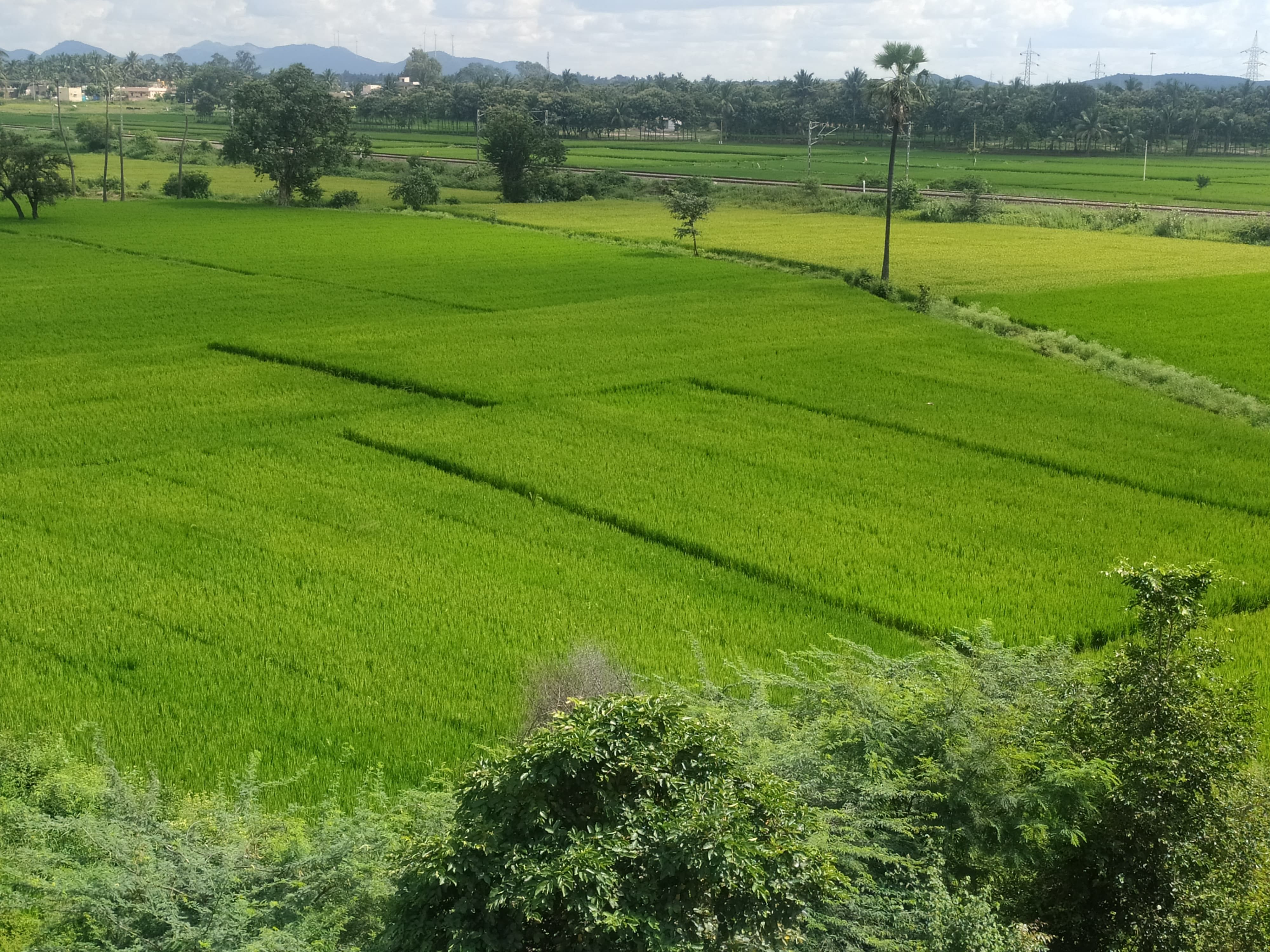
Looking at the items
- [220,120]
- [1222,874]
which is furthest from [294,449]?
[220,120]

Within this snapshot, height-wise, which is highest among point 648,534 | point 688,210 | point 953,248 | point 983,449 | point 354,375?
point 688,210

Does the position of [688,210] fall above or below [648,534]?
above

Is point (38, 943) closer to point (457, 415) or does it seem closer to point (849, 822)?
point (849, 822)

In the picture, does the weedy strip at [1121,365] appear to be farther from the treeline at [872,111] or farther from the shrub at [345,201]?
the treeline at [872,111]

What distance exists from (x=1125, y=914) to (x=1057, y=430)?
1430 centimetres

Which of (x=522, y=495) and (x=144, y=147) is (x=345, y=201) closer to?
(x=144, y=147)

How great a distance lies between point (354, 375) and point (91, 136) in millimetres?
→ 81049

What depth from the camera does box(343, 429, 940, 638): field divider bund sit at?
11461 millimetres

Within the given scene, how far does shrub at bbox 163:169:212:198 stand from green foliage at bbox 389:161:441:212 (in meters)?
11.4

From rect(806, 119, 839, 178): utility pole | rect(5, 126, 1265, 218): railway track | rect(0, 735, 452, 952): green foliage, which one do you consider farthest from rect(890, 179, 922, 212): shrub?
rect(0, 735, 452, 952): green foliage

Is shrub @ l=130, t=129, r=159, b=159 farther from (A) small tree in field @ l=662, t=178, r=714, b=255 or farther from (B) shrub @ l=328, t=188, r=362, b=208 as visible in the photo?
(A) small tree in field @ l=662, t=178, r=714, b=255

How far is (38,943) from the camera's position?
5.27m

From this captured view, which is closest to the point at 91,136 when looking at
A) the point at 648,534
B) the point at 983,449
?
the point at 983,449

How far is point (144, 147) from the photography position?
307ft
